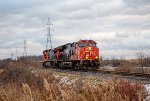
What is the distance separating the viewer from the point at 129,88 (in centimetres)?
1048

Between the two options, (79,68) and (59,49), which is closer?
(79,68)

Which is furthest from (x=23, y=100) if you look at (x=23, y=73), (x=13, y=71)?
(x=13, y=71)

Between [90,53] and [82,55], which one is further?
[90,53]

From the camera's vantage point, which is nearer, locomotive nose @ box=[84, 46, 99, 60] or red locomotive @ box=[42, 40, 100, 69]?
red locomotive @ box=[42, 40, 100, 69]

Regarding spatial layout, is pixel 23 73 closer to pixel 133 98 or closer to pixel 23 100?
pixel 23 100

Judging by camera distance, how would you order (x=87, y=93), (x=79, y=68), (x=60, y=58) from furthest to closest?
(x=60, y=58)
(x=79, y=68)
(x=87, y=93)

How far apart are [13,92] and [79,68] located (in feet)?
69.8

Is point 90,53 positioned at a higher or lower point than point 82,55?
higher

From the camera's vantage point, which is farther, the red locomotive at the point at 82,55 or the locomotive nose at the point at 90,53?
the locomotive nose at the point at 90,53

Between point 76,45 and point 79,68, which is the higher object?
point 76,45

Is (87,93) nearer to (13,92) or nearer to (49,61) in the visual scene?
(13,92)

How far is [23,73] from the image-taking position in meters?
21.2

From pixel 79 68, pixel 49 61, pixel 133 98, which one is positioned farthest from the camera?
pixel 49 61

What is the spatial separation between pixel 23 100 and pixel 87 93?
218 cm
